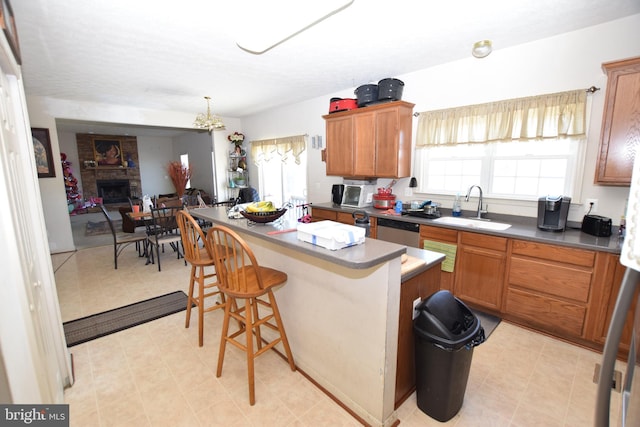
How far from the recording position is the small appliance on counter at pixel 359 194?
12.7 ft

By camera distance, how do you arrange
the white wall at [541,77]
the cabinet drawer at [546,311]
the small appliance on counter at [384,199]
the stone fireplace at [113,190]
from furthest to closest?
the stone fireplace at [113,190] < the small appliance on counter at [384,199] < the white wall at [541,77] < the cabinet drawer at [546,311]

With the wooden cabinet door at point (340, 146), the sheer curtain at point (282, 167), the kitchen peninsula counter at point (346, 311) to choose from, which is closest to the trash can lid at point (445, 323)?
the kitchen peninsula counter at point (346, 311)

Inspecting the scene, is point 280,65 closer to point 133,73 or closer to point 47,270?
point 133,73

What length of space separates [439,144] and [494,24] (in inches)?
48.1

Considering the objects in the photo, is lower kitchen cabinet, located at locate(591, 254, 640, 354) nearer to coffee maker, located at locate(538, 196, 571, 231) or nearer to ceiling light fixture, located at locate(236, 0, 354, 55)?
coffee maker, located at locate(538, 196, 571, 231)

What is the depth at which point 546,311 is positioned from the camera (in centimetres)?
235

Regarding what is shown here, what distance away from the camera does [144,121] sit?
17.7 ft

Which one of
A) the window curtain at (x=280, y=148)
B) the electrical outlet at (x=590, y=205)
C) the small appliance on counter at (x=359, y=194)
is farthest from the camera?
the window curtain at (x=280, y=148)

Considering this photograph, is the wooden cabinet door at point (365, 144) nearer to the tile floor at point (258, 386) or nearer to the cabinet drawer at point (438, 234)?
the cabinet drawer at point (438, 234)

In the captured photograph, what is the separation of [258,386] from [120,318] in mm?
1753

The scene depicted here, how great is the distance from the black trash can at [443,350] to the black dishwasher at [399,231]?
4.76ft

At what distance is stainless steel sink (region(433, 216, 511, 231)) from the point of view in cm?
271

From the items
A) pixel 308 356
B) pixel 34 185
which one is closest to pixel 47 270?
pixel 34 185

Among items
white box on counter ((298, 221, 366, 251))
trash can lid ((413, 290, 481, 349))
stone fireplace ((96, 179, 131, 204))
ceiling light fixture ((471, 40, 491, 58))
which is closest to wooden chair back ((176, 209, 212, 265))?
white box on counter ((298, 221, 366, 251))
